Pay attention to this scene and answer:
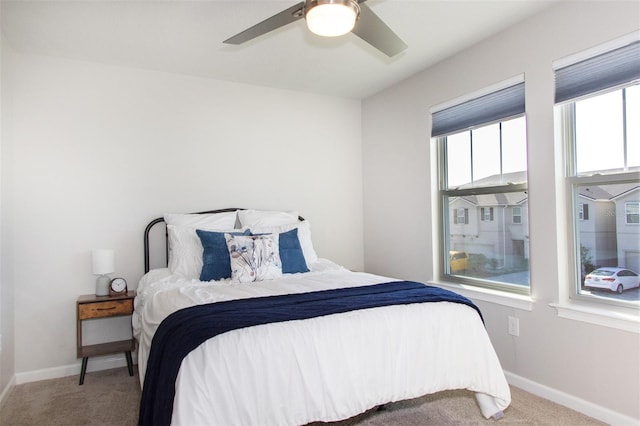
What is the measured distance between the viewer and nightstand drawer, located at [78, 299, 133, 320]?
2939 mm

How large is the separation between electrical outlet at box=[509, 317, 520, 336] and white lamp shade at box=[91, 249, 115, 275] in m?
3.11

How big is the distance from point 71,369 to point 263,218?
1982mm

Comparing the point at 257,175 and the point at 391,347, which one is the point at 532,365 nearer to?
the point at 391,347

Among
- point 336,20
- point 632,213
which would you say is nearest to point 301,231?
point 336,20

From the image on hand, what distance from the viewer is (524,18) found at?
275 centimetres

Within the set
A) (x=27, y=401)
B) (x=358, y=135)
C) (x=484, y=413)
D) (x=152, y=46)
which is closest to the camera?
(x=484, y=413)

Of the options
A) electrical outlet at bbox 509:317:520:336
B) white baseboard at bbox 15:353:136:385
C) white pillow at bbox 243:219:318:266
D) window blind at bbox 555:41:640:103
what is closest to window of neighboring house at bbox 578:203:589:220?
window blind at bbox 555:41:640:103

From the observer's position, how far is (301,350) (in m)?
1.69

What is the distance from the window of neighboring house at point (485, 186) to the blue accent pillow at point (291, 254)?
4.42 ft

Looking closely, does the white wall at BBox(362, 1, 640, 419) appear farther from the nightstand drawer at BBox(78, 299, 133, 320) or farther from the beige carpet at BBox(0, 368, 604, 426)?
the nightstand drawer at BBox(78, 299, 133, 320)

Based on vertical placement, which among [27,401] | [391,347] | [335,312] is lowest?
[27,401]

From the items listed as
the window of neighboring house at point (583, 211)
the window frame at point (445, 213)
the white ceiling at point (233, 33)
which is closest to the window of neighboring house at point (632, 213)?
the window of neighboring house at point (583, 211)

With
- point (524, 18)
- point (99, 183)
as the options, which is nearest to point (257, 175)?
point (99, 183)

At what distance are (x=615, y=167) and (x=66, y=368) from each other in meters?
4.22
